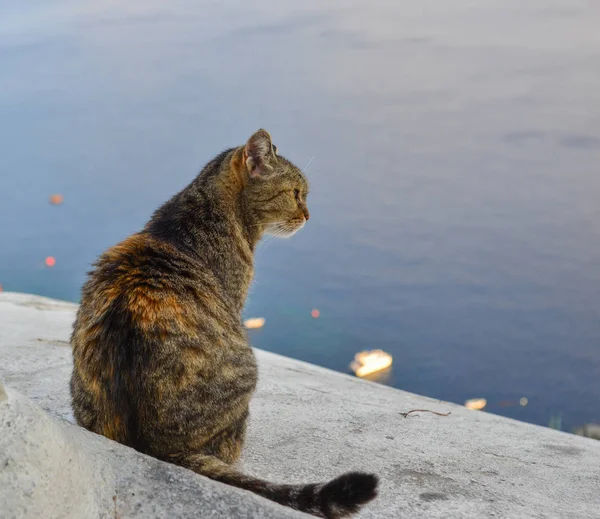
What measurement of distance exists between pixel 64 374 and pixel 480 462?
2.13 metres

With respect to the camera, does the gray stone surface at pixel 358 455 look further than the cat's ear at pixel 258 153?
No

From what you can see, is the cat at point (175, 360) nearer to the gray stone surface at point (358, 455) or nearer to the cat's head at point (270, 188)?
the gray stone surface at point (358, 455)

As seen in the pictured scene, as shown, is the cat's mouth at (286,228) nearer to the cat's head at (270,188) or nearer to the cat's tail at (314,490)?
the cat's head at (270,188)

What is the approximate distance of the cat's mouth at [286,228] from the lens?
10.6ft

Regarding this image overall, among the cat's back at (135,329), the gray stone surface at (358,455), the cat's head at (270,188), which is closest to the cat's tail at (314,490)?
the gray stone surface at (358,455)

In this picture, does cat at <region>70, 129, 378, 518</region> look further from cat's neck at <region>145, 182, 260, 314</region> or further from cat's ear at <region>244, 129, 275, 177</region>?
cat's ear at <region>244, 129, 275, 177</region>

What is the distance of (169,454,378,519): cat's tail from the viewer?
2254 millimetres

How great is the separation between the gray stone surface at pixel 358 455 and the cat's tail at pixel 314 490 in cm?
14

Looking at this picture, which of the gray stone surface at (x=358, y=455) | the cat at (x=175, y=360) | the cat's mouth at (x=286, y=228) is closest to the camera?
the gray stone surface at (x=358, y=455)

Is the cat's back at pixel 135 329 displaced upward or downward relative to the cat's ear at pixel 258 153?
downward

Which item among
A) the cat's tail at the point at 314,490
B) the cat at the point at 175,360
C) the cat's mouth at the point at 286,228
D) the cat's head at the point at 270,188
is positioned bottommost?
the cat's tail at the point at 314,490

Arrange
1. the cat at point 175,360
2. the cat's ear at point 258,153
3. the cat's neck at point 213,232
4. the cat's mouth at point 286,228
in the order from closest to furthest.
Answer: the cat at point 175,360, the cat's neck at point 213,232, the cat's ear at point 258,153, the cat's mouth at point 286,228

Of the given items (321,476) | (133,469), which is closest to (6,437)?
(133,469)

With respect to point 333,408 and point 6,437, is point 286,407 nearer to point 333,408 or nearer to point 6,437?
point 333,408
